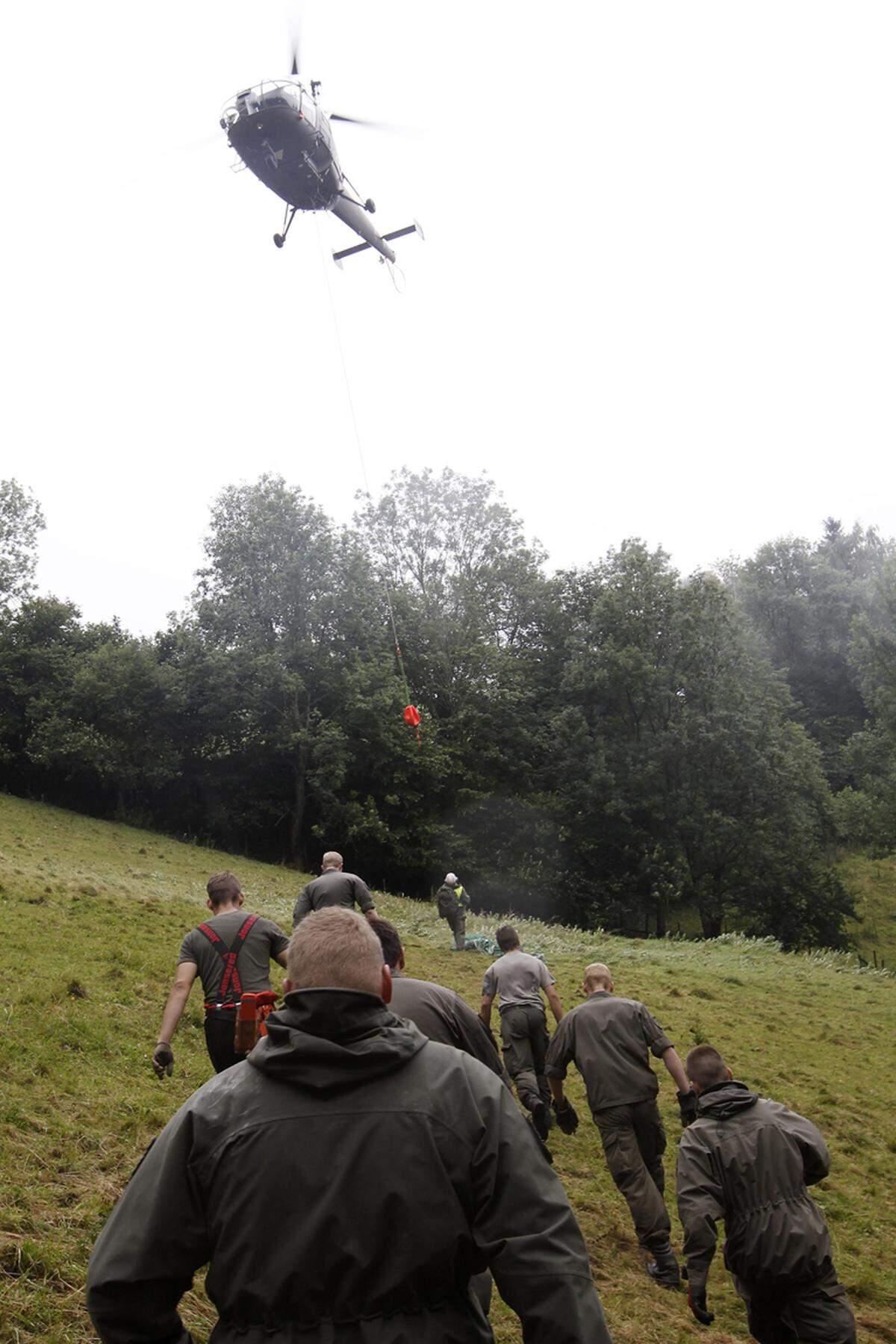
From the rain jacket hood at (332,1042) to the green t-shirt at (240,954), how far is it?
3.89m

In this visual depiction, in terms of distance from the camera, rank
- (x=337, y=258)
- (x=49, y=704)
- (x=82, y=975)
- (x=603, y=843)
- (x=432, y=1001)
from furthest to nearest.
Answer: (x=603, y=843) → (x=49, y=704) → (x=337, y=258) → (x=82, y=975) → (x=432, y=1001)

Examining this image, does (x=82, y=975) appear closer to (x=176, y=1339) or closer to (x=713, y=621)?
(x=176, y=1339)

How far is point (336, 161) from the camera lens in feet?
47.6

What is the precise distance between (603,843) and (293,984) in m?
39.1

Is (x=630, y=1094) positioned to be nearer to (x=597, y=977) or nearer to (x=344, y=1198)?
(x=597, y=977)

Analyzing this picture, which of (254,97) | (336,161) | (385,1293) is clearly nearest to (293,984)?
(385,1293)

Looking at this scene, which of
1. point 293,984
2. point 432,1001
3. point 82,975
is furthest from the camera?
point 82,975

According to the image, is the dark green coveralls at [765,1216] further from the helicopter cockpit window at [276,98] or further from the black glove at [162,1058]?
the helicopter cockpit window at [276,98]

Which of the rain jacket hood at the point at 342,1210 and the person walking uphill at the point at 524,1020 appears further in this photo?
A: the person walking uphill at the point at 524,1020

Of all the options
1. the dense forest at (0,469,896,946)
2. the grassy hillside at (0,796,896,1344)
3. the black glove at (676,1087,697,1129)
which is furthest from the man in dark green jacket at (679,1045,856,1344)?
the dense forest at (0,469,896,946)

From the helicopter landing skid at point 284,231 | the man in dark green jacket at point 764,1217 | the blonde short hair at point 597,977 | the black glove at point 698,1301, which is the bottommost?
the black glove at point 698,1301

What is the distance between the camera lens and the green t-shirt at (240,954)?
6059 mm

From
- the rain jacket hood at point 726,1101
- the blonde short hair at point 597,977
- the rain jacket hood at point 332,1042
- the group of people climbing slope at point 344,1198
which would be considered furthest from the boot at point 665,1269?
the rain jacket hood at point 332,1042

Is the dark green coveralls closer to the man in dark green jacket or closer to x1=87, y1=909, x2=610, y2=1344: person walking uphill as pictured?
the man in dark green jacket
